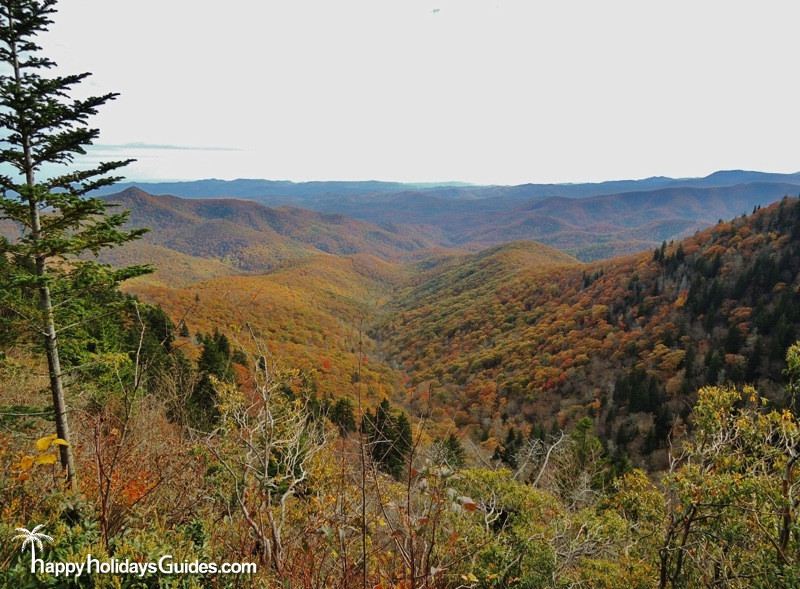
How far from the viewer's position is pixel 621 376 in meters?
62.4

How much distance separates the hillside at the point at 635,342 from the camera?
51.0 m

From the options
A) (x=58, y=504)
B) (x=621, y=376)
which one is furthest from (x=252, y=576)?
(x=621, y=376)

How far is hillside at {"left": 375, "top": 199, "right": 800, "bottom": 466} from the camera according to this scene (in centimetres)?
5100

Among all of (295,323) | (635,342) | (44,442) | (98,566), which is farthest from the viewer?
(295,323)

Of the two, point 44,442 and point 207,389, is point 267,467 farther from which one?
point 207,389

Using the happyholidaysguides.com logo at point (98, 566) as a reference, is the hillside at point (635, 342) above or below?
below

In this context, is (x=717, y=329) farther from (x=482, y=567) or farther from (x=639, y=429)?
(x=482, y=567)

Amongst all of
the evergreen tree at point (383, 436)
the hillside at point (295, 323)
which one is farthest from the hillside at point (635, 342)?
the evergreen tree at point (383, 436)

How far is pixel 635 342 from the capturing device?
224ft

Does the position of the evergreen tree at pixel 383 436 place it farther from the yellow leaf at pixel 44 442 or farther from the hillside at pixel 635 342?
the hillside at pixel 635 342

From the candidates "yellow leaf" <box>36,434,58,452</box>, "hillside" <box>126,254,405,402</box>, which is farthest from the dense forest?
"hillside" <box>126,254,405,402</box>

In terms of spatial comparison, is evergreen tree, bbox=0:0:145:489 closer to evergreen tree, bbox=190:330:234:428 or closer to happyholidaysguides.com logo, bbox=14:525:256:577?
happyholidaysguides.com logo, bbox=14:525:256:577

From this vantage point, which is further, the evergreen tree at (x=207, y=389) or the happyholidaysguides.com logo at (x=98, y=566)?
the evergreen tree at (x=207, y=389)

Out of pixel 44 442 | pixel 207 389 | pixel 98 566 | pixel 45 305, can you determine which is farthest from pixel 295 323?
pixel 44 442
